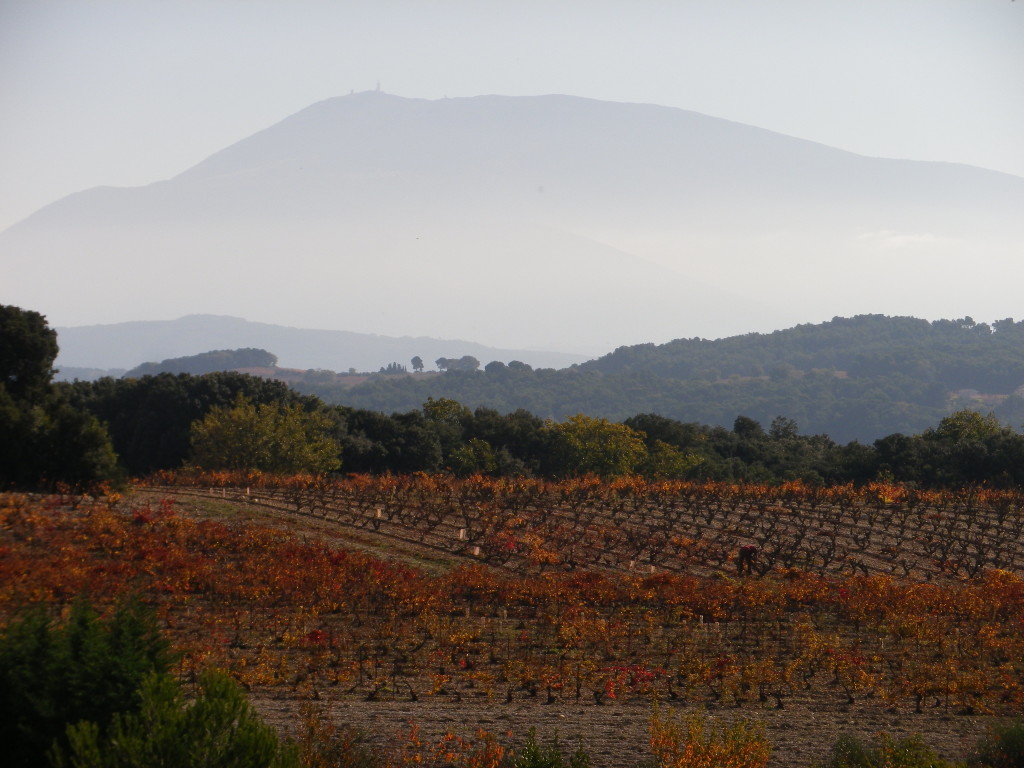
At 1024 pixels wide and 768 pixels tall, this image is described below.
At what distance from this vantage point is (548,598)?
67.9 ft

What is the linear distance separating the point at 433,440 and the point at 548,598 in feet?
113

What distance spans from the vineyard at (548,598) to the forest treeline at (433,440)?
1019 centimetres

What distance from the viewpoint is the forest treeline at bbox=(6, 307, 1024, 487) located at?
44.9 meters


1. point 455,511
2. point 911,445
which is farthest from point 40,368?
point 911,445

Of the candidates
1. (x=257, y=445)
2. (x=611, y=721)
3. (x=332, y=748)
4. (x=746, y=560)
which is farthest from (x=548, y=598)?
(x=257, y=445)

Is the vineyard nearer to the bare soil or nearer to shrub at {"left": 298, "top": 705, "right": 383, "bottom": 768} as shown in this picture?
the bare soil

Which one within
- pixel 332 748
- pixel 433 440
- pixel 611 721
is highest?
pixel 433 440

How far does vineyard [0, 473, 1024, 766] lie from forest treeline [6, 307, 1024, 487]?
33.4 ft

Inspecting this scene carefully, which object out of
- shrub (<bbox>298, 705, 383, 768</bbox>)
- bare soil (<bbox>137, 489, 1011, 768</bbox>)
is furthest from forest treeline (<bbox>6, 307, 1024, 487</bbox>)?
shrub (<bbox>298, 705, 383, 768</bbox>)

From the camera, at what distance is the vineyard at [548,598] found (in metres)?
15.1

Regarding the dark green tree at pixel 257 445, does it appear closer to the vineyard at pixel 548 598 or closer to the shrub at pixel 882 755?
the vineyard at pixel 548 598

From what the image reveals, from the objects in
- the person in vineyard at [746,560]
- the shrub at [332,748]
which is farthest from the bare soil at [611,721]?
the person in vineyard at [746,560]

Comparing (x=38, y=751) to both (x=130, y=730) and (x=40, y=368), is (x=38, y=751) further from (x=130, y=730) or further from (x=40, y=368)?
(x=40, y=368)

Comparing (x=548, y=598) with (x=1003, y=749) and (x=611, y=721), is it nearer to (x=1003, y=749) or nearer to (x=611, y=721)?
(x=611, y=721)
